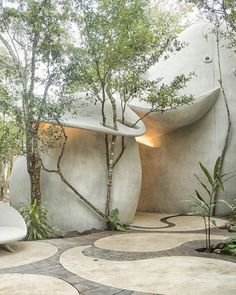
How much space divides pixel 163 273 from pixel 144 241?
6.50ft

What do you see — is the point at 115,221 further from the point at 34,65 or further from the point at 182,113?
the point at 182,113

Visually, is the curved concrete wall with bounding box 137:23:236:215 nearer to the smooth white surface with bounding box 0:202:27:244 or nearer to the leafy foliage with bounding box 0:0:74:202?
the leafy foliage with bounding box 0:0:74:202

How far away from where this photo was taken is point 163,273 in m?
3.93

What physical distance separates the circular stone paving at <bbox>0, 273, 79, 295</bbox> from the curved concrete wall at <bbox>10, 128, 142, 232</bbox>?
354 centimetres

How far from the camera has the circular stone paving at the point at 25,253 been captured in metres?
4.48

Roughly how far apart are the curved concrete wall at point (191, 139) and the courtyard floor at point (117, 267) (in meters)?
3.95

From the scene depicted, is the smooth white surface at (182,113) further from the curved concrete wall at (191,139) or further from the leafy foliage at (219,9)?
the leafy foliage at (219,9)

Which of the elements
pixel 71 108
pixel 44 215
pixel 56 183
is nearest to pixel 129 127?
pixel 71 108

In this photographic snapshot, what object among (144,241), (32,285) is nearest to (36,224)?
(144,241)

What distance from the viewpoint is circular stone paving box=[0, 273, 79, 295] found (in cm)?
331

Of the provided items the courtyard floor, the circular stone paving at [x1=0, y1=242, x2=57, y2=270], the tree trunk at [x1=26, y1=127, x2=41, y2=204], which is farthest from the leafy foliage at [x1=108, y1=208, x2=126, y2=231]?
the circular stone paving at [x1=0, y1=242, x2=57, y2=270]

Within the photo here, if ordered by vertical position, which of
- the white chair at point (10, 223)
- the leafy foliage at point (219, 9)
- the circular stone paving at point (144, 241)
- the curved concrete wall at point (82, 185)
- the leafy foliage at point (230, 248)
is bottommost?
the circular stone paving at point (144, 241)

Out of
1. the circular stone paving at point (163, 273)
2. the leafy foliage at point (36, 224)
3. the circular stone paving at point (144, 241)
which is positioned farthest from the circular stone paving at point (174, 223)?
the circular stone paving at point (163, 273)

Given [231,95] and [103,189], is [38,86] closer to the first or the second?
[103,189]
